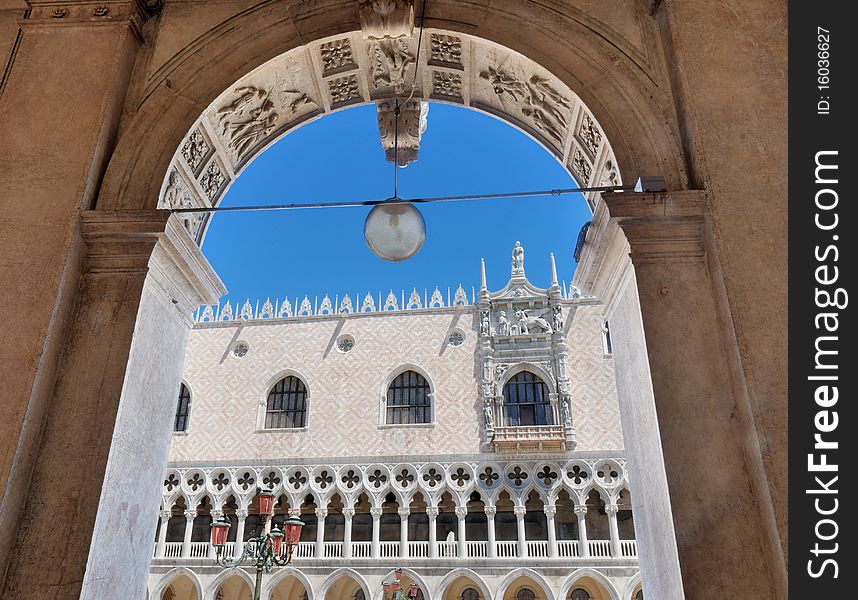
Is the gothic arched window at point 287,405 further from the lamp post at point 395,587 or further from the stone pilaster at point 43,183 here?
the stone pilaster at point 43,183

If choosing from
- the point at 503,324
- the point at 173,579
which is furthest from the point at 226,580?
the point at 503,324

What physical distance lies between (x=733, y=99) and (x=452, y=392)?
16461mm

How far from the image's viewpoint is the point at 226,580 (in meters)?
18.5

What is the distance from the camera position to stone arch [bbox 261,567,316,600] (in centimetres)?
1734

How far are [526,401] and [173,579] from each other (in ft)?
38.6

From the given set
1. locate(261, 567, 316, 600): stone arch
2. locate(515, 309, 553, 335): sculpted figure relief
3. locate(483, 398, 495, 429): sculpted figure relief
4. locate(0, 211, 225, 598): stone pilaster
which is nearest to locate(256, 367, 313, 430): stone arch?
locate(261, 567, 316, 600): stone arch

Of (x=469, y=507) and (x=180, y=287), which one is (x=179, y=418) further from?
(x=180, y=287)

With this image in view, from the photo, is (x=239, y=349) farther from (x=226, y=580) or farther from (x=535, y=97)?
(x=535, y=97)

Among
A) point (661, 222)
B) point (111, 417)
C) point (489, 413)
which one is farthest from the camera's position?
point (489, 413)

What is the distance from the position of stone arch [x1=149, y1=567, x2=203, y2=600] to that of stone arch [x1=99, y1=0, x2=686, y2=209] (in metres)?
17.6

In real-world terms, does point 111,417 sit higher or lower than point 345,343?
lower

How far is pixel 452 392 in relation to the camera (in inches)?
751

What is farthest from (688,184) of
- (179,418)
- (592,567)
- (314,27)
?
(179,418)

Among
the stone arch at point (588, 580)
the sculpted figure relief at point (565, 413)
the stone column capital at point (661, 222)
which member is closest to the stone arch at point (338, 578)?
the stone arch at point (588, 580)
